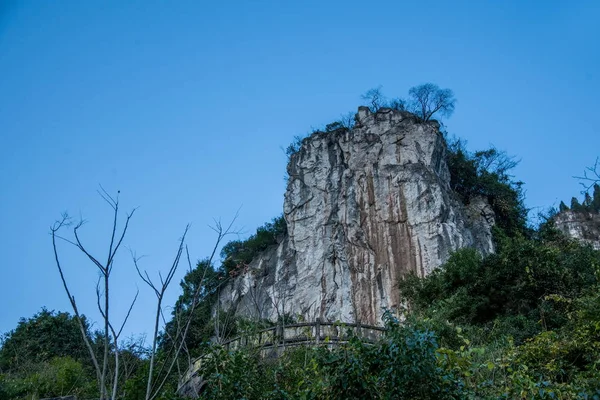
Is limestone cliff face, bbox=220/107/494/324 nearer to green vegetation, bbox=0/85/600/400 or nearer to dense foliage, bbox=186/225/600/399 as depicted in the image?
green vegetation, bbox=0/85/600/400

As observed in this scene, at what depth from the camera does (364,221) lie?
26.7 m

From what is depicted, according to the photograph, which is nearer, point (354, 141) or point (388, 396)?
point (388, 396)

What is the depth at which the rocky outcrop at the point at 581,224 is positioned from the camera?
30.1m

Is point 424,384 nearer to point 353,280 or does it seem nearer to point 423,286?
point 423,286

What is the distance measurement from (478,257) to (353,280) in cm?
745

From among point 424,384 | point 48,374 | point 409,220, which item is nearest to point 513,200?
point 409,220

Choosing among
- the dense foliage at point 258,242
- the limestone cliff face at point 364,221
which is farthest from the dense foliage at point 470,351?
the dense foliage at point 258,242

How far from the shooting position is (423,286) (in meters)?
20.0

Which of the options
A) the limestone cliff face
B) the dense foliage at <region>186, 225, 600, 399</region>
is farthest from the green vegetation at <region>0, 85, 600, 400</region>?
the limestone cliff face

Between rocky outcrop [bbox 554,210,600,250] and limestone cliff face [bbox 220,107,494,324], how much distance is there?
244 inches

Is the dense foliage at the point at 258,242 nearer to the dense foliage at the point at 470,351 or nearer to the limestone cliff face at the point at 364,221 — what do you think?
the limestone cliff face at the point at 364,221

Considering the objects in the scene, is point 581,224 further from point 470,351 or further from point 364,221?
point 470,351

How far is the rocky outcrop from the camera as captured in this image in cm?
3009

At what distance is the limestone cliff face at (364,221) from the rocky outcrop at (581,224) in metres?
6.19
